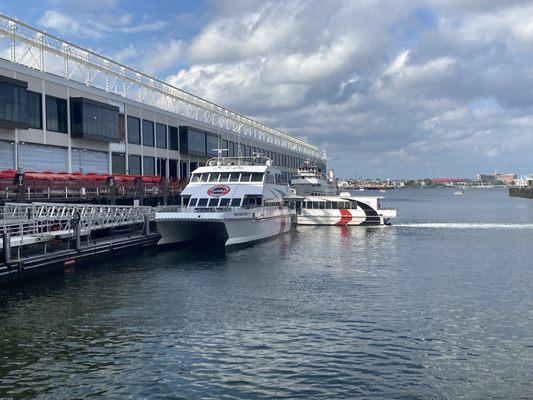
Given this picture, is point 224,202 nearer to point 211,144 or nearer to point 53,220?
point 53,220

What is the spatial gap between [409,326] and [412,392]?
631 cm

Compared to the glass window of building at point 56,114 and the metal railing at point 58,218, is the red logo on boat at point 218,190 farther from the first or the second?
the glass window of building at point 56,114

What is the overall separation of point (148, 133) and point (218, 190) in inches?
1167

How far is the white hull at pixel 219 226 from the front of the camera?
42312 millimetres

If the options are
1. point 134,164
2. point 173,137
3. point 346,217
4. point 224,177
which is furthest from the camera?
point 173,137

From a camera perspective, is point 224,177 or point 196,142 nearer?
point 224,177

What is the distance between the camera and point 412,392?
47.0 feet

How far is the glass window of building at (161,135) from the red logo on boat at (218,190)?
3081cm

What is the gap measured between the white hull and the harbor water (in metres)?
6.48

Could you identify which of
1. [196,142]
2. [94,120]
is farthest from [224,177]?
[196,142]

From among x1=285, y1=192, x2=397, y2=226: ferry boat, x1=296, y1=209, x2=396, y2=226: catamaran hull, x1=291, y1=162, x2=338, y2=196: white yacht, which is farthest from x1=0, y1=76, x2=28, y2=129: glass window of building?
x1=291, y1=162, x2=338, y2=196: white yacht

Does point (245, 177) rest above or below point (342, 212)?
above

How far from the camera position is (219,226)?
1913 inches

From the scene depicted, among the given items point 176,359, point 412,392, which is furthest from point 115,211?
point 412,392
